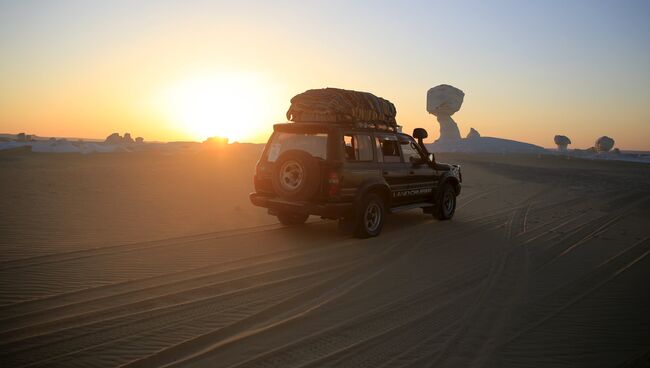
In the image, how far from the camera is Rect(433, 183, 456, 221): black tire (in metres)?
10.4

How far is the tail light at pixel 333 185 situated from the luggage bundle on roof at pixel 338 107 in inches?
43.3

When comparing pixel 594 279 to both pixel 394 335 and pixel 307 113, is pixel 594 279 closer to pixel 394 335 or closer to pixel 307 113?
pixel 394 335

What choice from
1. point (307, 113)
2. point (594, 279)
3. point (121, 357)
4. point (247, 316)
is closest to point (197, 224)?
point (307, 113)

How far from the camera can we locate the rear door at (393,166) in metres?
8.81

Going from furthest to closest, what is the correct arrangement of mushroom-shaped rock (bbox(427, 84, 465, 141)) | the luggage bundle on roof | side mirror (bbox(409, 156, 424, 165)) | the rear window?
1. mushroom-shaped rock (bbox(427, 84, 465, 141))
2. side mirror (bbox(409, 156, 424, 165))
3. the luggage bundle on roof
4. the rear window

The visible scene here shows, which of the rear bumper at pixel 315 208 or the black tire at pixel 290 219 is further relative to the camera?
the black tire at pixel 290 219

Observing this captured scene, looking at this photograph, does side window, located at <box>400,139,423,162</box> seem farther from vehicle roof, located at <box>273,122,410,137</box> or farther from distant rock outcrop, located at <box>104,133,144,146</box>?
distant rock outcrop, located at <box>104,133,144,146</box>

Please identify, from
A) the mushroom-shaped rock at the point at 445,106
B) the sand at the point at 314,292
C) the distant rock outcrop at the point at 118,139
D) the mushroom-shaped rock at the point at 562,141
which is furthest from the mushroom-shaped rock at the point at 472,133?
the sand at the point at 314,292

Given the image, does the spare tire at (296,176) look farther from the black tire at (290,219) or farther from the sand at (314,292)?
the black tire at (290,219)

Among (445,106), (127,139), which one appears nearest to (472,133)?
(445,106)

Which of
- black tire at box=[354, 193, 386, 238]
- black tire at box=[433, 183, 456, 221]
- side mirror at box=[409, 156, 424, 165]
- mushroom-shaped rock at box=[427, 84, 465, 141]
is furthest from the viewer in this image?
mushroom-shaped rock at box=[427, 84, 465, 141]

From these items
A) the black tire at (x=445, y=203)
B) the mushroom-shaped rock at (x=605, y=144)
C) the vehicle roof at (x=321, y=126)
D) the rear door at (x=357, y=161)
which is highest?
the mushroom-shaped rock at (x=605, y=144)

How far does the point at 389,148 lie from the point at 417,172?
104 cm

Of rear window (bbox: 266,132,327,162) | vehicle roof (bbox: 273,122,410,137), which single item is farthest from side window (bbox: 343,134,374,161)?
rear window (bbox: 266,132,327,162)
